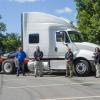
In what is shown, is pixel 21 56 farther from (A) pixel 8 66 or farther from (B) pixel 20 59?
(A) pixel 8 66

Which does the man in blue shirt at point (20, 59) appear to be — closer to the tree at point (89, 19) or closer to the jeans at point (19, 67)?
the jeans at point (19, 67)

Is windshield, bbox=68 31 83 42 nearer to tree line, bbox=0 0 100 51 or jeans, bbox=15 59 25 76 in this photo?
jeans, bbox=15 59 25 76

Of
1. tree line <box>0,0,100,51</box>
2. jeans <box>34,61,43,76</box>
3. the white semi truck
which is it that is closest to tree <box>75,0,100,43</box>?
tree line <box>0,0,100,51</box>

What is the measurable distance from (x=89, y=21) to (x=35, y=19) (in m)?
9.32

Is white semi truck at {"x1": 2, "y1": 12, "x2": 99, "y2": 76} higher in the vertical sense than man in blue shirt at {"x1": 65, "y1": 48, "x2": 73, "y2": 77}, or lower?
higher

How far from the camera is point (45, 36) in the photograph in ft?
85.9

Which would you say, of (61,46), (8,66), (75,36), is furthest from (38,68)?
(8,66)

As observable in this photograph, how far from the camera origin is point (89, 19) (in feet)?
116

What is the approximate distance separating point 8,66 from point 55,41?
12.8 ft

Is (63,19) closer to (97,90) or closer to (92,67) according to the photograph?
(92,67)

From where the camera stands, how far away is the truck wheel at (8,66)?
2803 cm

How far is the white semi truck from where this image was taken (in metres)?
25.2

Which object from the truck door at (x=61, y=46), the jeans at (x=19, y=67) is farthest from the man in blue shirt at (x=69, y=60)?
the jeans at (x=19, y=67)

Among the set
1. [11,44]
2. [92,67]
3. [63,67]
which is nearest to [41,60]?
[63,67]
